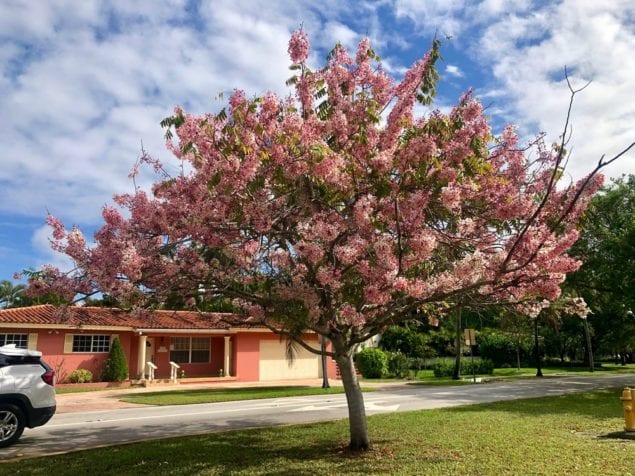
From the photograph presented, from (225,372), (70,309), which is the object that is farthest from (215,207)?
(225,372)

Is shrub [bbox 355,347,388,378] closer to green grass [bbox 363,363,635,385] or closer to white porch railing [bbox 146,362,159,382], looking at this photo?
green grass [bbox 363,363,635,385]

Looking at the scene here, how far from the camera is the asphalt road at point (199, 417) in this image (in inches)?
432

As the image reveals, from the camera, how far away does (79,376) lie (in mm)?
24453

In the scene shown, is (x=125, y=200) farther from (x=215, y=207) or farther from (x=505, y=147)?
(x=505, y=147)

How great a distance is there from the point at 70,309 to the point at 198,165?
3.30m

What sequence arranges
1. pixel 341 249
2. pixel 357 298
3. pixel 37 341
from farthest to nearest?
pixel 37 341
pixel 357 298
pixel 341 249

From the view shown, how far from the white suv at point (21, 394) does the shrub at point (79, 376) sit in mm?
15380

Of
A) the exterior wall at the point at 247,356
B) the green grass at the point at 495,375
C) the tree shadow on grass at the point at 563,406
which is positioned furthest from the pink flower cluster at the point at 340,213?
the exterior wall at the point at 247,356

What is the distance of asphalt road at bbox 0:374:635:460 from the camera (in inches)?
432

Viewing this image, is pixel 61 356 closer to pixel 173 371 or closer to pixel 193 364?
pixel 173 371

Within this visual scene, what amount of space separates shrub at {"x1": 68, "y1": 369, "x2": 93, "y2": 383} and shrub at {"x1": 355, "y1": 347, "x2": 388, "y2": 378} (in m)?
15.0

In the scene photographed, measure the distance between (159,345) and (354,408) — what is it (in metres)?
21.8

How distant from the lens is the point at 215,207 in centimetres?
726

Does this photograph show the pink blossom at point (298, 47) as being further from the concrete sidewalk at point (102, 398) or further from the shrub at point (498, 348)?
the shrub at point (498, 348)
